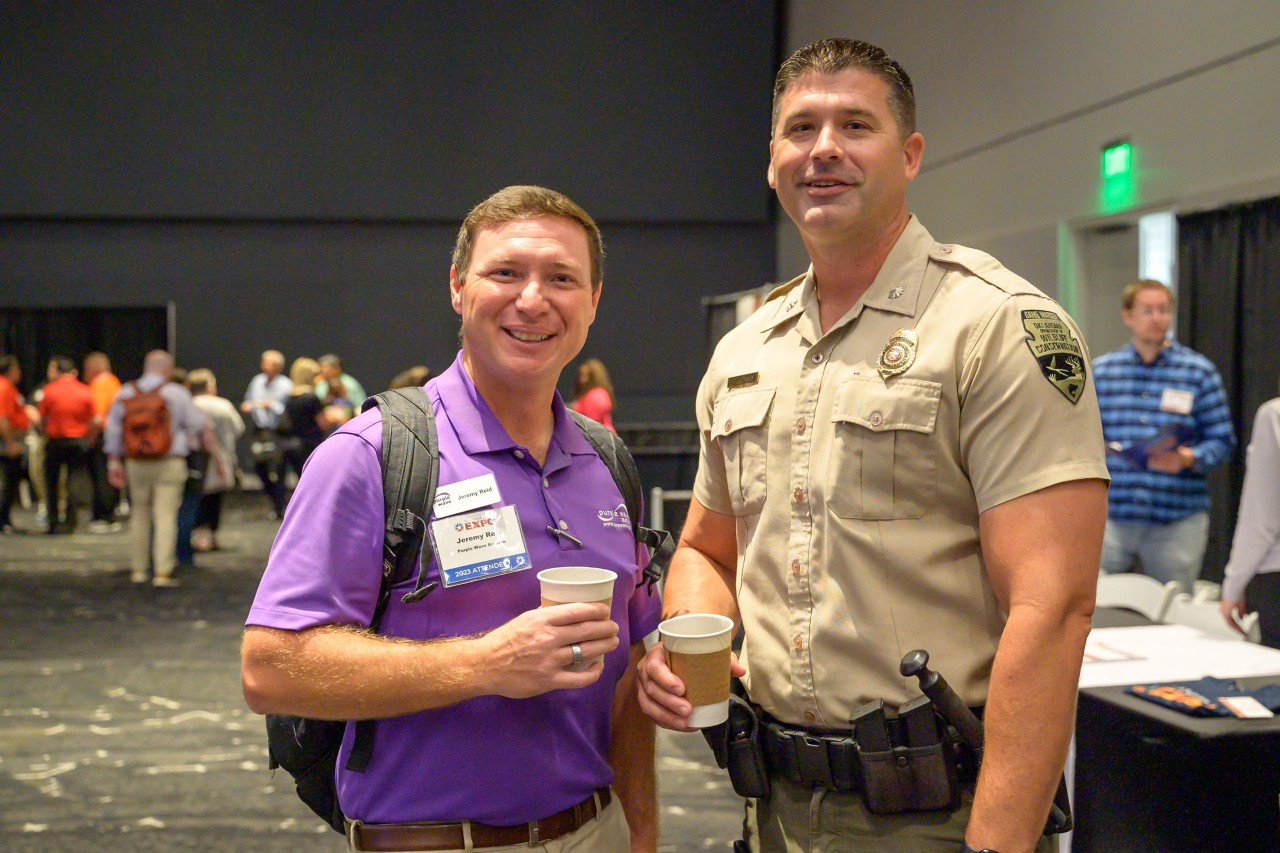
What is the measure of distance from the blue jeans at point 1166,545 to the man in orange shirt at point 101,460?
387 inches

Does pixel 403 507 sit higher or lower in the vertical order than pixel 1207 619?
higher

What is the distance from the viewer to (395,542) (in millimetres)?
1520

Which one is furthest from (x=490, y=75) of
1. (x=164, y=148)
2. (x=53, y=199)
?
(x=53, y=199)

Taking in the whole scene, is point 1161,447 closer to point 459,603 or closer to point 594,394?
point 459,603

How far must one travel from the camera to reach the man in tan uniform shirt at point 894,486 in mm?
1434

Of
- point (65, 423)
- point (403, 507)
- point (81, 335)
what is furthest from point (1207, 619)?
point (81, 335)

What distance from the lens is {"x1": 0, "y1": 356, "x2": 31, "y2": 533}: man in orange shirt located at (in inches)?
405

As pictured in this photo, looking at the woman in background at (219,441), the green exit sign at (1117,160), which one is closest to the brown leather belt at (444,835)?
the green exit sign at (1117,160)

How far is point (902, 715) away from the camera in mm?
1531

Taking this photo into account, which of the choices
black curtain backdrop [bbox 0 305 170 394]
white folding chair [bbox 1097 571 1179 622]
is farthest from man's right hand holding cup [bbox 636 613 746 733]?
black curtain backdrop [bbox 0 305 170 394]

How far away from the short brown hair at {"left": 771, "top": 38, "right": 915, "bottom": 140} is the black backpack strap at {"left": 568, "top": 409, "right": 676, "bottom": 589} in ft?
2.11

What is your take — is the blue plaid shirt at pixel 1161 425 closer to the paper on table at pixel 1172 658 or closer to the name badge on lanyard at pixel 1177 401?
the name badge on lanyard at pixel 1177 401

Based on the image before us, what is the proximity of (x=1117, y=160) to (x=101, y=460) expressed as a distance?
33.2 ft

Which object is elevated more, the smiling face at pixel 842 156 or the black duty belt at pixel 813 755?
the smiling face at pixel 842 156
